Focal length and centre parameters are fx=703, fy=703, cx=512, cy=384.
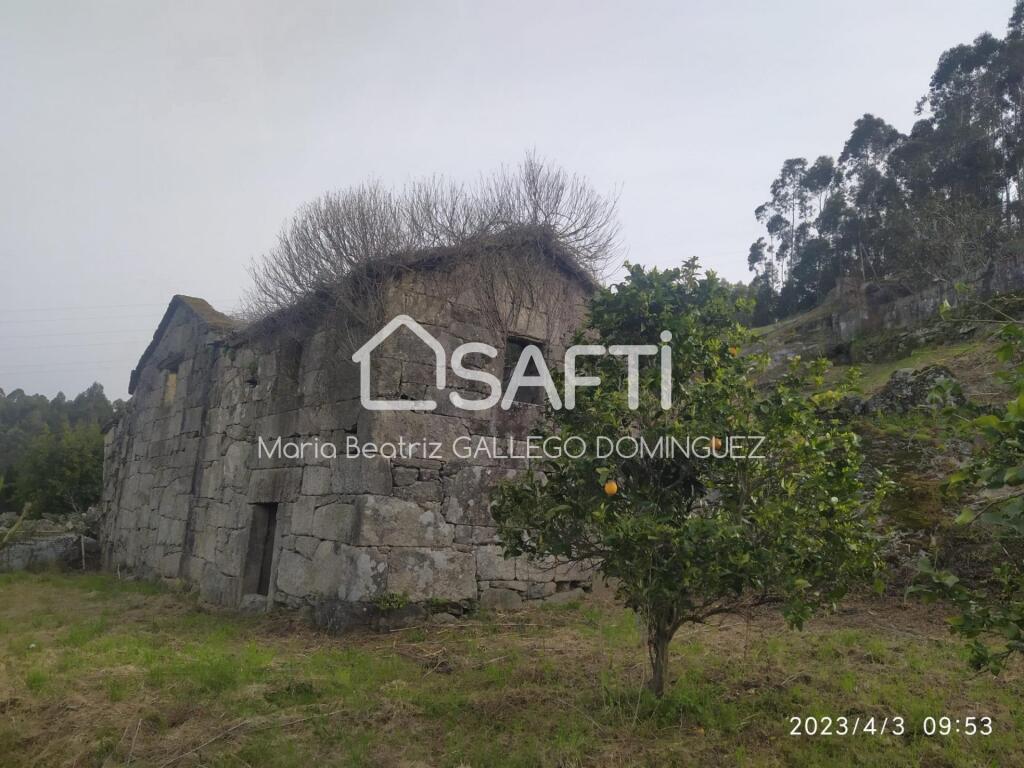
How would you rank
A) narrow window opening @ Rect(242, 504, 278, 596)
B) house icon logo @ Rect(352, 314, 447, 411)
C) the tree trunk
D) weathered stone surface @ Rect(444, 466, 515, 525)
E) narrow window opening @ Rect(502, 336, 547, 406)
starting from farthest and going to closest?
narrow window opening @ Rect(242, 504, 278, 596) < narrow window opening @ Rect(502, 336, 547, 406) < weathered stone surface @ Rect(444, 466, 515, 525) < house icon logo @ Rect(352, 314, 447, 411) < the tree trunk

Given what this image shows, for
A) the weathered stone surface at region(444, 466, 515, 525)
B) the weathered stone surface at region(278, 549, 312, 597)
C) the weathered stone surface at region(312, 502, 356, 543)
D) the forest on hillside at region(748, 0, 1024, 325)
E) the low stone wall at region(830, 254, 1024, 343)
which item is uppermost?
the forest on hillside at region(748, 0, 1024, 325)

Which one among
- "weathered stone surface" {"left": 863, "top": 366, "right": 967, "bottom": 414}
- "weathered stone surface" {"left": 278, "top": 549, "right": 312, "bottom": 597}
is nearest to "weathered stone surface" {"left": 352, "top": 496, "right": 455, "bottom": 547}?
"weathered stone surface" {"left": 278, "top": 549, "right": 312, "bottom": 597}

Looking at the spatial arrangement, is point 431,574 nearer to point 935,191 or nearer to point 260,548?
point 260,548

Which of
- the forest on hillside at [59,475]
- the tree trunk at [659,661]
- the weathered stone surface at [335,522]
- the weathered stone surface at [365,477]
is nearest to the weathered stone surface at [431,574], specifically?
the weathered stone surface at [335,522]

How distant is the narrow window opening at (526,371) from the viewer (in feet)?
27.2

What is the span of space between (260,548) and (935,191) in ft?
81.1

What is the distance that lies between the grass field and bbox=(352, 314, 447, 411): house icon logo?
2.27m

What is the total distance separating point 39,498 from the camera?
1880 centimetres

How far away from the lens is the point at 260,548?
8.78 meters

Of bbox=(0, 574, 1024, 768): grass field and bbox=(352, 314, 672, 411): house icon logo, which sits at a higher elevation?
bbox=(352, 314, 672, 411): house icon logo

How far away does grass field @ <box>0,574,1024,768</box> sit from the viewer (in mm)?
4074

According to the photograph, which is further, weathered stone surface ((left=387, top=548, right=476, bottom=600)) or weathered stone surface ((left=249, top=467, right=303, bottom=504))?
weathered stone surface ((left=249, top=467, right=303, bottom=504))

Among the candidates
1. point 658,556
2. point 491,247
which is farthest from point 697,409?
point 491,247

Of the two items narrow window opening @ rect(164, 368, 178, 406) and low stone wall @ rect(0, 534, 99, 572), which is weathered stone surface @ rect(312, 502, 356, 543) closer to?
narrow window opening @ rect(164, 368, 178, 406)
